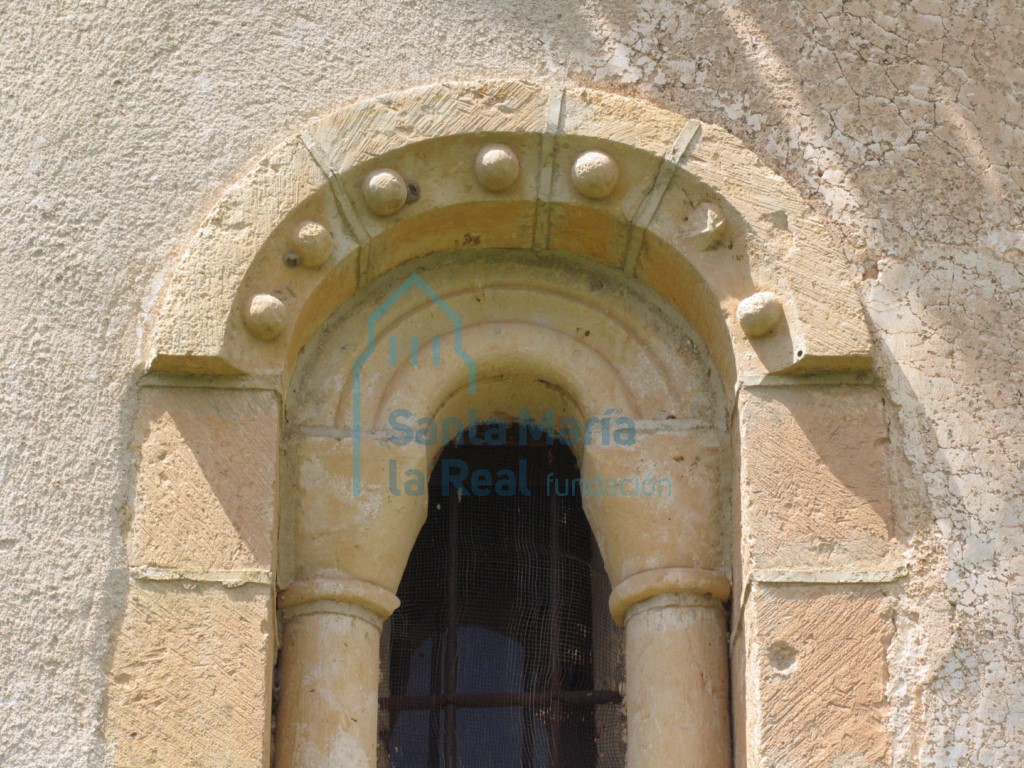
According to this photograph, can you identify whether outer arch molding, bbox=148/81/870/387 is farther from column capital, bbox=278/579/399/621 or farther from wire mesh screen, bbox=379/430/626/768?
wire mesh screen, bbox=379/430/626/768

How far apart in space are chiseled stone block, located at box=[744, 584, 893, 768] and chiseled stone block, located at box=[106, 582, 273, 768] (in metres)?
1.05

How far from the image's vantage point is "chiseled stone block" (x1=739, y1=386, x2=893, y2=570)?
3.76 meters

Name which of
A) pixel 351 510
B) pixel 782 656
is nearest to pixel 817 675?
pixel 782 656

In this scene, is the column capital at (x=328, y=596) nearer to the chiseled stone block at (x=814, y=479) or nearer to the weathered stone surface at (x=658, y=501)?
the weathered stone surface at (x=658, y=501)

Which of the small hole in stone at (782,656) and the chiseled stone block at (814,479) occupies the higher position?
the chiseled stone block at (814,479)

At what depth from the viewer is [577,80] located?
14.0 ft

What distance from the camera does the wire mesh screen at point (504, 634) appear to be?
4.30m

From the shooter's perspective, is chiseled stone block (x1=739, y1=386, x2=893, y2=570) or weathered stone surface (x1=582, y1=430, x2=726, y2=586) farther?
weathered stone surface (x1=582, y1=430, x2=726, y2=586)

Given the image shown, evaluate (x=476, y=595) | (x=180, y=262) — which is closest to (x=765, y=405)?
(x=476, y=595)

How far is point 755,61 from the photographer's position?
429 cm

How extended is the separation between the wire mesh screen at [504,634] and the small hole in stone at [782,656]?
2.30 ft

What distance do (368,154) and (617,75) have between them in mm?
661

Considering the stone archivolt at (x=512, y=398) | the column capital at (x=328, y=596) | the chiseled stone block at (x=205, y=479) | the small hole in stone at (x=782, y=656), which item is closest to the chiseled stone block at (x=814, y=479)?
the stone archivolt at (x=512, y=398)

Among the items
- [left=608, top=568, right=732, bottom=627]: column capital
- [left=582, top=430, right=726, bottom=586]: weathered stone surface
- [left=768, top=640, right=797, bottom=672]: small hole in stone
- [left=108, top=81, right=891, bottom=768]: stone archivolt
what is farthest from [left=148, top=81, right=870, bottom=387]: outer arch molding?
[left=768, top=640, right=797, bottom=672]: small hole in stone
